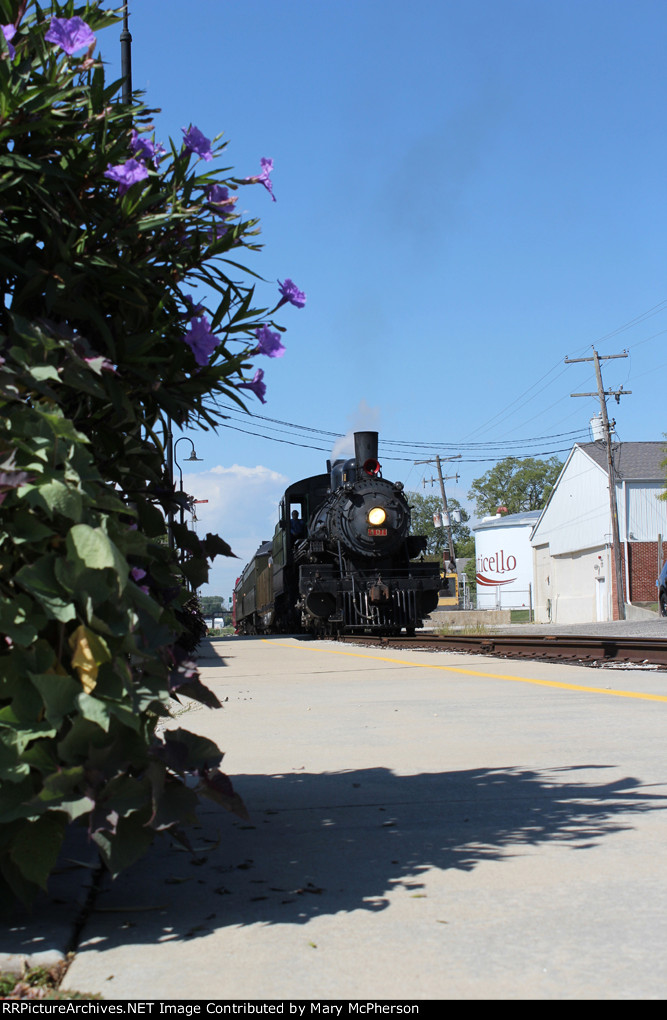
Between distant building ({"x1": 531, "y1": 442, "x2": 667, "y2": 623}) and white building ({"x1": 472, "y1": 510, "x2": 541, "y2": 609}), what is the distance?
76.0 ft

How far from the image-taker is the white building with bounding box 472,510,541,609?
83500 mm

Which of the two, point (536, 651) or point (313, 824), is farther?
point (536, 651)

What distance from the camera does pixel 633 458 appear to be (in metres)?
51.9

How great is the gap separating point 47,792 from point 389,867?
130 cm

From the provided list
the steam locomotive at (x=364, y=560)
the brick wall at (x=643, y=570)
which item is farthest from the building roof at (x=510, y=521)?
the steam locomotive at (x=364, y=560)

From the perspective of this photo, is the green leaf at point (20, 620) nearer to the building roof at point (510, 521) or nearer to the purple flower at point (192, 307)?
the purple flower at point (192, 307)

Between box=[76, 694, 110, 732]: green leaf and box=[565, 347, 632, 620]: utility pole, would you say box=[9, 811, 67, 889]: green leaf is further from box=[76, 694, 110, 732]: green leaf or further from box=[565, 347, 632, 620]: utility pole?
box=[565, 347, 632, 620]: utility pole

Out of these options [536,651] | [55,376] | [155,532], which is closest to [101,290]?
[55,376]

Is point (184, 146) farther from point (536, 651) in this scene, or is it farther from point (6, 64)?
point (536, 651)

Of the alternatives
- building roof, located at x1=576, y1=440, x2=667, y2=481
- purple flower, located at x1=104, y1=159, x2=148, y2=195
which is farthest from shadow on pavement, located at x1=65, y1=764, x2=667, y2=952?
building roof, located at x1=576, y1=440, x2=667, y2=481

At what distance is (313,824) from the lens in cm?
407

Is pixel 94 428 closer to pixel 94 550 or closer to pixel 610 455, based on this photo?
pixel 94 550

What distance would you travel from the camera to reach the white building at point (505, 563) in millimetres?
83500

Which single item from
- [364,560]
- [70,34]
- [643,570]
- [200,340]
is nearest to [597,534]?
[643,570]
